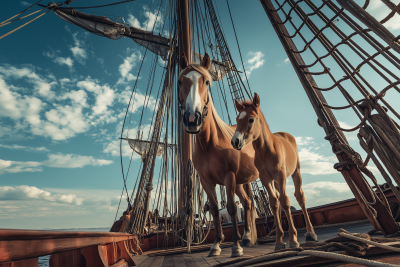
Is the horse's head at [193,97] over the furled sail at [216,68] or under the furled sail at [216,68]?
under

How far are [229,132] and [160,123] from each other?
8.09 feet

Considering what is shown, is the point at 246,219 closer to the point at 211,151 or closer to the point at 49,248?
the point at 211,151

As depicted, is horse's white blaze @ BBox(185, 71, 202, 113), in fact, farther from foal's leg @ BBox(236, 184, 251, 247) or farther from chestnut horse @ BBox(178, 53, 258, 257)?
foal's leg @ BBox(236, 184, 251, 247)

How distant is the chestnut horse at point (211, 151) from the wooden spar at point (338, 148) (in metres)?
0.98

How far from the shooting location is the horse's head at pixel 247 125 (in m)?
2.14

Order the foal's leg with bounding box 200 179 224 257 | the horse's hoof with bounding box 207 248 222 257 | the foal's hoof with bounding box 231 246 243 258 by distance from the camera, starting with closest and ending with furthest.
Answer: the foal's hoof with bounding box 231 246 243 258 < the horse's hoof with bounding box 207 248 222 257 < the foal's leg with bounding box 200 179 224 257

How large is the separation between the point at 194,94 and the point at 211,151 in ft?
2.43

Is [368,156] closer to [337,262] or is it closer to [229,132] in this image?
[337,262]

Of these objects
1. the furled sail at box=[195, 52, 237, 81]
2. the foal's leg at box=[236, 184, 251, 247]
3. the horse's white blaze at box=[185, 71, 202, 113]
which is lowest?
the foal's leg at box=[236, 184, 251, 247]

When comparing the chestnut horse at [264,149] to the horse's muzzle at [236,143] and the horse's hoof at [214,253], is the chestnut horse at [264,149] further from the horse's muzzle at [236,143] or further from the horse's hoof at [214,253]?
the horse's hoof at [214,253]

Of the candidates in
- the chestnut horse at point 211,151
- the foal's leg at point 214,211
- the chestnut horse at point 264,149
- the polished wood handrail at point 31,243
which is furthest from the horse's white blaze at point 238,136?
the polished wood handrail at point 31,243

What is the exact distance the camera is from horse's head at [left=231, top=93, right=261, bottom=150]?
7.02 feet

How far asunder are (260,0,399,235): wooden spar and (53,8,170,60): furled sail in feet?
26.5

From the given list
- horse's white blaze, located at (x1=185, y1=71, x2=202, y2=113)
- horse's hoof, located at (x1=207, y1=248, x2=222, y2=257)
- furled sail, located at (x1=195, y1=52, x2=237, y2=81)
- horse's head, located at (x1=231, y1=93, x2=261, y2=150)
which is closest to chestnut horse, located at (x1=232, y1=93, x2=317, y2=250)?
horse's head, located at (x1=231, y1=93, x2=261, y2=150)
